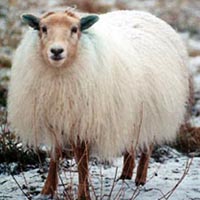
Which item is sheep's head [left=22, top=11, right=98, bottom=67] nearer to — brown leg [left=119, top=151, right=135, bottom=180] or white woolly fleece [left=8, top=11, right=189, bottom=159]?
white woolly fleece [left=8, top=11, right=189, bottom=159]

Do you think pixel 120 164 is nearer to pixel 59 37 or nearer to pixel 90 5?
pixel 59 37

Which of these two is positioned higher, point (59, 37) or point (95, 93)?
point (59, 37)

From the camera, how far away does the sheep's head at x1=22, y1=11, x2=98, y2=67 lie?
379cm

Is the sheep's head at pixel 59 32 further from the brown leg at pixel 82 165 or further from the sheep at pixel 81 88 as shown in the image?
the brown leg at pixel 82 165

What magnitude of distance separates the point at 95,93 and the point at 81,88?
92mm

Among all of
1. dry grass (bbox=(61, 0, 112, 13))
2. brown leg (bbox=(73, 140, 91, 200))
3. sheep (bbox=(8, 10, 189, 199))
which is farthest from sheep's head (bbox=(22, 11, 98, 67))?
dry grass (bbox=(61, 0, 112, 13))

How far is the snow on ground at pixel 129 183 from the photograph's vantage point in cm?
449

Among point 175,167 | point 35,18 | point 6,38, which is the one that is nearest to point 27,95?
point 35,18

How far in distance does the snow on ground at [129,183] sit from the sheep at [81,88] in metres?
0.31

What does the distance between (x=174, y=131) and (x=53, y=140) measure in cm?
117

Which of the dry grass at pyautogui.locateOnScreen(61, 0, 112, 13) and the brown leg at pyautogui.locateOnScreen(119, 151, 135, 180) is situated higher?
the dry grass at pyautogui.locateOnScreen(61, 0, 112, 13)

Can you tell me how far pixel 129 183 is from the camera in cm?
497

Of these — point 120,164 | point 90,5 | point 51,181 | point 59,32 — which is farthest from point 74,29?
point 90,5

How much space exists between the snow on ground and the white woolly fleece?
0.34 m
